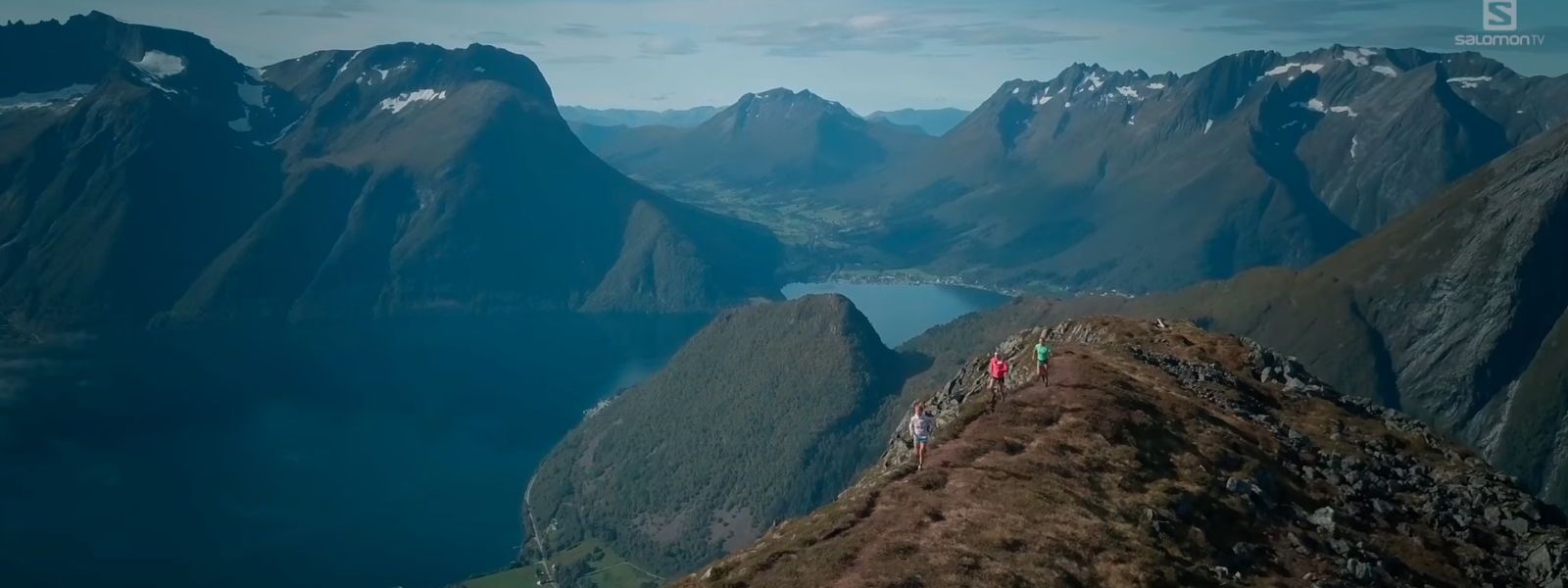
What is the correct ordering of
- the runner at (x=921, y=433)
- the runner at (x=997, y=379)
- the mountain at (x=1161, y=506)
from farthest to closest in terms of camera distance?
the runner at (x=997, y=379) < the runner at (x=921, y=433) < the mountain at (x=1161, y=506)

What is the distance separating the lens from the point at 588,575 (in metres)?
187

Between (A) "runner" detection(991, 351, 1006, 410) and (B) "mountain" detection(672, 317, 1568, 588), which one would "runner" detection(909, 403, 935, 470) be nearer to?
(B) "mountain" detection(672, 317, 1568, 588)

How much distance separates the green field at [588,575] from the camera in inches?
7067

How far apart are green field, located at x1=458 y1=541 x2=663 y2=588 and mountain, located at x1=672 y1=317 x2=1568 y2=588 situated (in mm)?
133938

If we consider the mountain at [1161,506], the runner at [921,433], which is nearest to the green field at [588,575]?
the mountain at [1161,506]

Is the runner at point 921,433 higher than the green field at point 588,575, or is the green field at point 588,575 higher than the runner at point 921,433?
the runner at point 921,433

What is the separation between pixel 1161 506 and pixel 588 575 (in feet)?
525

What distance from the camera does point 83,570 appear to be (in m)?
179

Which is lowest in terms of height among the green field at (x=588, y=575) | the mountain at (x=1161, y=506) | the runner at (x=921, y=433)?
the green field at (x=588, y=575)

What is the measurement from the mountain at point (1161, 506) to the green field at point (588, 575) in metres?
134

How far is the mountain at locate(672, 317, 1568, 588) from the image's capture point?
36.3 metres

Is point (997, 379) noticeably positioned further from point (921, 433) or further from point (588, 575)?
point (588, 575)

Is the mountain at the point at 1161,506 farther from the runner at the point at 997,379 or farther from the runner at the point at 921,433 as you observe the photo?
the runner at the point at 997,379

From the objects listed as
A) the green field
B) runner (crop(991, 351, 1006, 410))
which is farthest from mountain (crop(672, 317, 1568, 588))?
the green field
